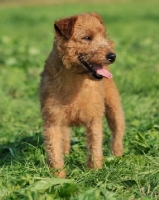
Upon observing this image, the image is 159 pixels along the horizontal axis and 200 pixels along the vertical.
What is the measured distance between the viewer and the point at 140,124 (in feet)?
28.1

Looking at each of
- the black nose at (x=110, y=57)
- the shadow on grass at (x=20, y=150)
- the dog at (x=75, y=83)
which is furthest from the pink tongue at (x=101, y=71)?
the shadow on grass at (x=20, y=150)

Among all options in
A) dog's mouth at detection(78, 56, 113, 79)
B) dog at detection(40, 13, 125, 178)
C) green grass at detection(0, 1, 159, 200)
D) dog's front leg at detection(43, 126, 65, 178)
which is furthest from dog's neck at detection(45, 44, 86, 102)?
green grass at detection(0, 1, 159, 200)

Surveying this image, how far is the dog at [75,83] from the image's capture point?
6293 millimetres

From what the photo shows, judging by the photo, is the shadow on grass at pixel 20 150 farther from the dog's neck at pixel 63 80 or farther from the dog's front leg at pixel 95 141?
the dog's neck at pixel 63 80

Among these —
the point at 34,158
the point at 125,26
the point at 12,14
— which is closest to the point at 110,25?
the point at 125,26

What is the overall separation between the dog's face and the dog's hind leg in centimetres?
117

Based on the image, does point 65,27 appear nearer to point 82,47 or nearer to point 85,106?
point 82,47

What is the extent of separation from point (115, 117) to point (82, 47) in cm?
170

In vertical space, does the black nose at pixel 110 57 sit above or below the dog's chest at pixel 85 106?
above

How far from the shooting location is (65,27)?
629 centimetres

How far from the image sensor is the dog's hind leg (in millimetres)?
7500

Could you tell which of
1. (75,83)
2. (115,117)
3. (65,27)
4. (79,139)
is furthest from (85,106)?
(79,139)

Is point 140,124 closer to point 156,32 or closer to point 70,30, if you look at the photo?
point 70,30

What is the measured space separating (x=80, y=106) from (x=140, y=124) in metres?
2.31
